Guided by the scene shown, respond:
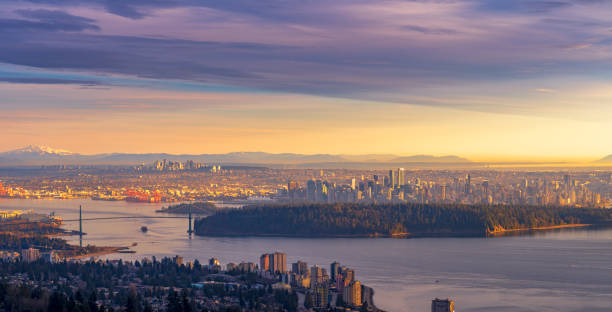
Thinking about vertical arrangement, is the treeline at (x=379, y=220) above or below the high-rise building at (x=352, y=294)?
above

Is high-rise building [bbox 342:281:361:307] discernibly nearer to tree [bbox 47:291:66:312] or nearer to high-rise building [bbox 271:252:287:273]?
high-rise building [bbox 271:252:287:273]

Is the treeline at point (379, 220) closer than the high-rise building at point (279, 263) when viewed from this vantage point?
No

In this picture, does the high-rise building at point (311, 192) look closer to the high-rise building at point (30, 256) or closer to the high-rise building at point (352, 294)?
the high-rise building at point (30, 256)

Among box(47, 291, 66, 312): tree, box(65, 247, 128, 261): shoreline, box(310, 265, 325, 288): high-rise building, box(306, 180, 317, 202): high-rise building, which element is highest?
box(306, 180, 317, 202): high-rise building

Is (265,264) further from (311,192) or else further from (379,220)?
(311,192)

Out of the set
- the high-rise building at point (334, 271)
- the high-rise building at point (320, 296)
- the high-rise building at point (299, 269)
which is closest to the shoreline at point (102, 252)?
the high-rise building at point (299, 269)

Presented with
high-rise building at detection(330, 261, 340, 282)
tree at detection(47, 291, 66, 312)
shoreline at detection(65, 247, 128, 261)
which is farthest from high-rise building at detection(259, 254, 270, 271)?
tree at detection(47, 291, 66, 312)
